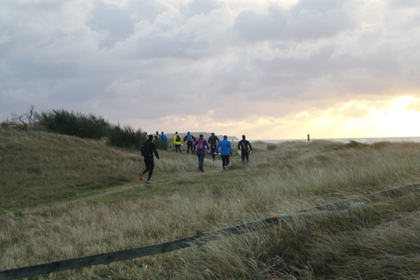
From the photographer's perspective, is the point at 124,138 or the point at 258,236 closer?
the point at 258,236

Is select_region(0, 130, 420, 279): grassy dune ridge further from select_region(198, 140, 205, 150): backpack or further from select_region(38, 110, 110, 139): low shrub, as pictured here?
select_region(38, 110, 110, 139): low shrub

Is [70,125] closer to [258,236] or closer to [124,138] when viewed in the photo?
[124,138]

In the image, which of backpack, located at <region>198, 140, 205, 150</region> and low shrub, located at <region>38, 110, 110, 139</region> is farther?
low shrub, located at <region>38, 110, 110, 139</region>

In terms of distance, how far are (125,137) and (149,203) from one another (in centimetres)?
1989

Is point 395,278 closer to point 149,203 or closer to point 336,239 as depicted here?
point 336,239

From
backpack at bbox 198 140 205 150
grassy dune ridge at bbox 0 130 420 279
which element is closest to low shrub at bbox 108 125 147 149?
backpack at bbox 198 140 205 150

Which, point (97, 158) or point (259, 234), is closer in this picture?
point (259, 234)

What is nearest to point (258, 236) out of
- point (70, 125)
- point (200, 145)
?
point (200, 145)

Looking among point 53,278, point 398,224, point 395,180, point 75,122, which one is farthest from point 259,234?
point 75,122

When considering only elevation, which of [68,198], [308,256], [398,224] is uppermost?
[398,224]

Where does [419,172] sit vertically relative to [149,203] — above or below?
above

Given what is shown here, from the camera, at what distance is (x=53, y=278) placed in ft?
13.9

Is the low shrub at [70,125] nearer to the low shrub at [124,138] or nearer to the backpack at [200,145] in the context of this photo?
the low shrub at [124,138]

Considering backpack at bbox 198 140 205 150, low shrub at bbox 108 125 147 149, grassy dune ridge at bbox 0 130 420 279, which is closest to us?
grassy dune ridge at bbox 0 130 420 279
